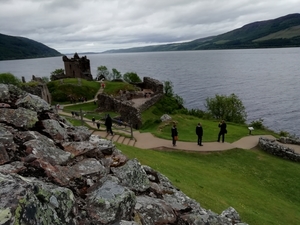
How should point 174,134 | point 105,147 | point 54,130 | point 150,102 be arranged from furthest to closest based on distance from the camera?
point 150,102 → point 174,134 → point 105,147 → point 54,130

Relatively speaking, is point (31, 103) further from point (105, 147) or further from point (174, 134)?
point (174, 134)

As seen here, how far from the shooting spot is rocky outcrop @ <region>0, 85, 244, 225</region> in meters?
5.11

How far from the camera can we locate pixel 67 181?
706 cm

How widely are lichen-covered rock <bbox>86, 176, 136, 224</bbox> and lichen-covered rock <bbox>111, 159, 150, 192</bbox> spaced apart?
1255mm

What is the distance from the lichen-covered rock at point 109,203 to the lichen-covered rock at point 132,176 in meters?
1.26

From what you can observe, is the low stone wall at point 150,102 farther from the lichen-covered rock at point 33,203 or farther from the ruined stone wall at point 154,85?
the lichen-covered rock at point 33,203

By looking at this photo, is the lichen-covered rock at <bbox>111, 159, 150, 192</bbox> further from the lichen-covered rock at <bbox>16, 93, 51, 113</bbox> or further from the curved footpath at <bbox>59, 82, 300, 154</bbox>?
the curved footpath at <bbox>59, 82, 300, 154</bbox>

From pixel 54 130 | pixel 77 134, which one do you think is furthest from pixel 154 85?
pixel 54 130

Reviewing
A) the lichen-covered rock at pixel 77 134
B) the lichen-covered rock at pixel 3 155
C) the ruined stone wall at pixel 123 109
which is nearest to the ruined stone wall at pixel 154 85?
the ruined stone wall at pixel 123 109

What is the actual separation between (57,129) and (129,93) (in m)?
61.4

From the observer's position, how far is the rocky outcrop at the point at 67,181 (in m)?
5.11

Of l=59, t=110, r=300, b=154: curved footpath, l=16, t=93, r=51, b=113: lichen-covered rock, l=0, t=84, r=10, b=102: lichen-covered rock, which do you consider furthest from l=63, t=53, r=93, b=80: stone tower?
l=16, t=93, r=51, b=113: lichen-covered rock

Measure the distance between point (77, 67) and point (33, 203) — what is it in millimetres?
102917

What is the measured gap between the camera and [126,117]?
49.1 meters
